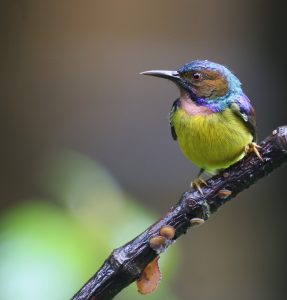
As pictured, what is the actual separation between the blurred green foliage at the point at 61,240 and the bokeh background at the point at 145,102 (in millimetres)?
1455

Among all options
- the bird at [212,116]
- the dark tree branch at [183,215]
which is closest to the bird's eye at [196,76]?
the bird at [212,116]

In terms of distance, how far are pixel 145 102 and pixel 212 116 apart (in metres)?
1.87

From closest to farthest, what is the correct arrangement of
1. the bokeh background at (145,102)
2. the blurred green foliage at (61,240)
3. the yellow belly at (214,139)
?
the blurred green foliage at (61,240) → the yellow belly at (214,139) → the bokeh background at (145,102)

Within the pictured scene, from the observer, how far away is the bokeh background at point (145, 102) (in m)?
3.15

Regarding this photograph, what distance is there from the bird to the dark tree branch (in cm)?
29

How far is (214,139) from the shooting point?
1.32 m

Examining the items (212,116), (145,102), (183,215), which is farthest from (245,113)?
(145,102)

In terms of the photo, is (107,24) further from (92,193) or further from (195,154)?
(195,154)

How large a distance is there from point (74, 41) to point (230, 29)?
33.4 inches

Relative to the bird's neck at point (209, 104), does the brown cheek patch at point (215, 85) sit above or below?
above

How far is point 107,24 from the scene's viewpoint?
10.3ft

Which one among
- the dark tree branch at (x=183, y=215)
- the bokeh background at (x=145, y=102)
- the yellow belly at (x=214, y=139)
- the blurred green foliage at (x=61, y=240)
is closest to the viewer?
the dark tree branch at (x=183, y=215)

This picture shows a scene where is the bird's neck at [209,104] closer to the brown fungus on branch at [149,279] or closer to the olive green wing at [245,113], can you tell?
the olive green wing at [245,113]

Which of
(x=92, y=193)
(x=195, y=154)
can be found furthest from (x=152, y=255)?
(x=92, y=193)
